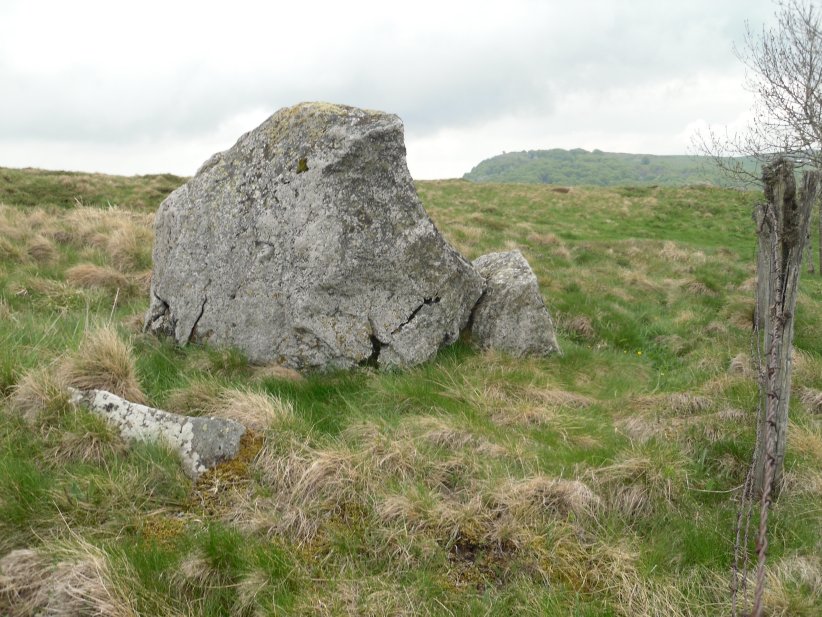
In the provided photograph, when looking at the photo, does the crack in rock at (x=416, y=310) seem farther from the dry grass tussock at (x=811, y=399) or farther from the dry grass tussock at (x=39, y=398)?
the dry grass tussock at (x=811, y=399)

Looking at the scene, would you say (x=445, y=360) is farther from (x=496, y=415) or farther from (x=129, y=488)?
(x=129, y=488)

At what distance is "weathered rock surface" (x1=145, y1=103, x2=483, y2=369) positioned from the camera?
666 centimetres

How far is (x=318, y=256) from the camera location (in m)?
6.59

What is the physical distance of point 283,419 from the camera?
4926 millimetres

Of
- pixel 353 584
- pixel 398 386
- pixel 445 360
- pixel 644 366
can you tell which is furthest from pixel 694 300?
pixel 353 584

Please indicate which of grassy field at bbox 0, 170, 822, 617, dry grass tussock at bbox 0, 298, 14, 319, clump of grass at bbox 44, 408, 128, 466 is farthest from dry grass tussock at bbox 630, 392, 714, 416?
dry grass tussock at bbox 0, 298, 14, 319

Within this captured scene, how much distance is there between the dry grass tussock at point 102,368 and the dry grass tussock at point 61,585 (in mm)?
2195

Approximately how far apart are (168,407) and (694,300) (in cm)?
1149

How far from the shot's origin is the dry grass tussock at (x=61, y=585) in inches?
121

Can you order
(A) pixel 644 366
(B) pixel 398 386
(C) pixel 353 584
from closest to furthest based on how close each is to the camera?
(C) pixel 353 584, (B) pixel 398 386, (A) pixel 644 366

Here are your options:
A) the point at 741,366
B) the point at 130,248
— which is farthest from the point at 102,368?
Result: the point at 741,366

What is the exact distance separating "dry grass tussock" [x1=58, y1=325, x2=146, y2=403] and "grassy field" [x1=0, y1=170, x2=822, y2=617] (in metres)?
0.02

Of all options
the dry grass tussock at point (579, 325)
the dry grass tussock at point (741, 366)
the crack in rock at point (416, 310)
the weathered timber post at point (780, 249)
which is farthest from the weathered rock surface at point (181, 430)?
the dry grass tussock at point (579, 325)

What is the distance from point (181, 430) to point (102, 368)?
1.43m
